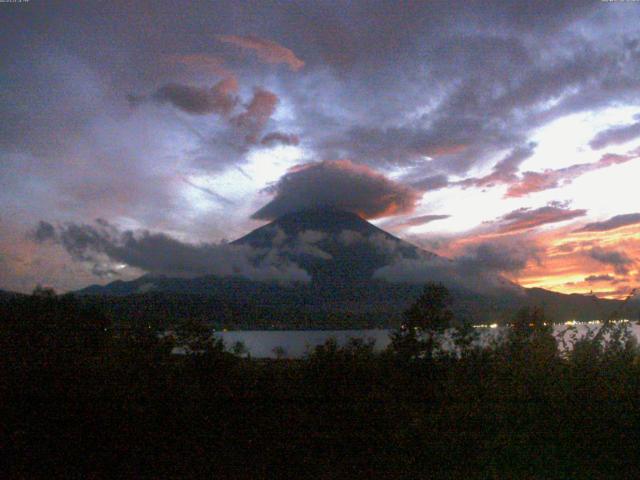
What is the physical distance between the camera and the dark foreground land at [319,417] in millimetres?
5434

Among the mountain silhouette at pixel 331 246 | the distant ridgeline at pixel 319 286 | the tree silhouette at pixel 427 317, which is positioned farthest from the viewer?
the mountain silhouette at pixel 331 246

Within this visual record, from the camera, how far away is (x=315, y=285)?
9044 cm

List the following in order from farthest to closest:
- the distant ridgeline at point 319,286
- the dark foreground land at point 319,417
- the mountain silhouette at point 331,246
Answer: the mountain silhouette at point 331,246, the distant ridgeline at point 319,286, the dark foreground land at point 319,417

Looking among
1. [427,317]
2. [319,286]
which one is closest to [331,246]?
[319,286]

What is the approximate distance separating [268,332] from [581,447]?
4680 centimetres

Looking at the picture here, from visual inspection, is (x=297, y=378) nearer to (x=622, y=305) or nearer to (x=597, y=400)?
(x=597, y=400)

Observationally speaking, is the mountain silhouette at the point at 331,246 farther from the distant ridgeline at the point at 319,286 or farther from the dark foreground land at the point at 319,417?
the dark foreground land at the point at 319,417

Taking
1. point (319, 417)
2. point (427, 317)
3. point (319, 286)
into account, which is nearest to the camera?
point (319, 417)

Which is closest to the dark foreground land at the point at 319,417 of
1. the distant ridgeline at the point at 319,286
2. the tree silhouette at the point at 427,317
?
the tree silhouette at the point at 427,317

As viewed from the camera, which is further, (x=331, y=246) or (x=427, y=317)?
(x=331, y=246)

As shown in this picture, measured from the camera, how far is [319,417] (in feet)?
20.0

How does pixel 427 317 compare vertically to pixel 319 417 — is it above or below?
above

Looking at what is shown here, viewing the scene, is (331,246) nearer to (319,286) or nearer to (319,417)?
(319,286)

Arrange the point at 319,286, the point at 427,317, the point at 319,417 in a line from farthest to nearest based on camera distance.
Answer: the point at 319,286
the point at 427,317
the point at 319,417
